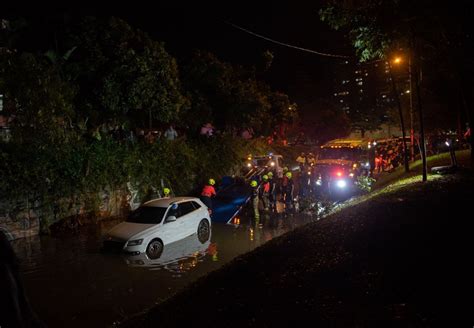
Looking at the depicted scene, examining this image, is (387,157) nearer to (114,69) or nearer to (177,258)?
(114,69)

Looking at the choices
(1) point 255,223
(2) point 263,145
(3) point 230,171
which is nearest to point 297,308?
(1) point 255,223

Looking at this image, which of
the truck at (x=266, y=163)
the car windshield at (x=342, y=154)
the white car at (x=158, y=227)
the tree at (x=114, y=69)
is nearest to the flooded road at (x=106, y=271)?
the white car at (x=158, y=227)

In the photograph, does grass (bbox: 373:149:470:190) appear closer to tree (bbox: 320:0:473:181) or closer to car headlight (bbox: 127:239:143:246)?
tree (bbox: 320:0:473:181)

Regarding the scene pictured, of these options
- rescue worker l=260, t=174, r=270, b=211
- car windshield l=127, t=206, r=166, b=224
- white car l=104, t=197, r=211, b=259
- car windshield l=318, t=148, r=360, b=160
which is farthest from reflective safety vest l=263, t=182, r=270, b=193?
car windshield l=127, t=206, r=166, b=224

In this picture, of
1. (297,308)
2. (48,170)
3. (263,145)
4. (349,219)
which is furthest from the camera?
(263,145)

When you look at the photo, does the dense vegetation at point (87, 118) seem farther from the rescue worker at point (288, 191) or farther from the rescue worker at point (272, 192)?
the rescue worker at point (288, 191)

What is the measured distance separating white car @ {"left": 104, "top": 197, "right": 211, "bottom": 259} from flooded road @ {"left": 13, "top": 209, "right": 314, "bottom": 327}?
0.28 meters

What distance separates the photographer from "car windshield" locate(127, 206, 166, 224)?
12.6m

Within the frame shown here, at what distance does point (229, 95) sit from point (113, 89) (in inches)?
477

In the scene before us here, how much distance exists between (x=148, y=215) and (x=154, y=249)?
1306 millimetres

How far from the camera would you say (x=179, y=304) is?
588cm

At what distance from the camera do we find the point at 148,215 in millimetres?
12891

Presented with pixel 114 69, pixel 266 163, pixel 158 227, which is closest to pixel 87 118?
pixel 114 69

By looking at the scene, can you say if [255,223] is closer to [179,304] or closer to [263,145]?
[179,304]
